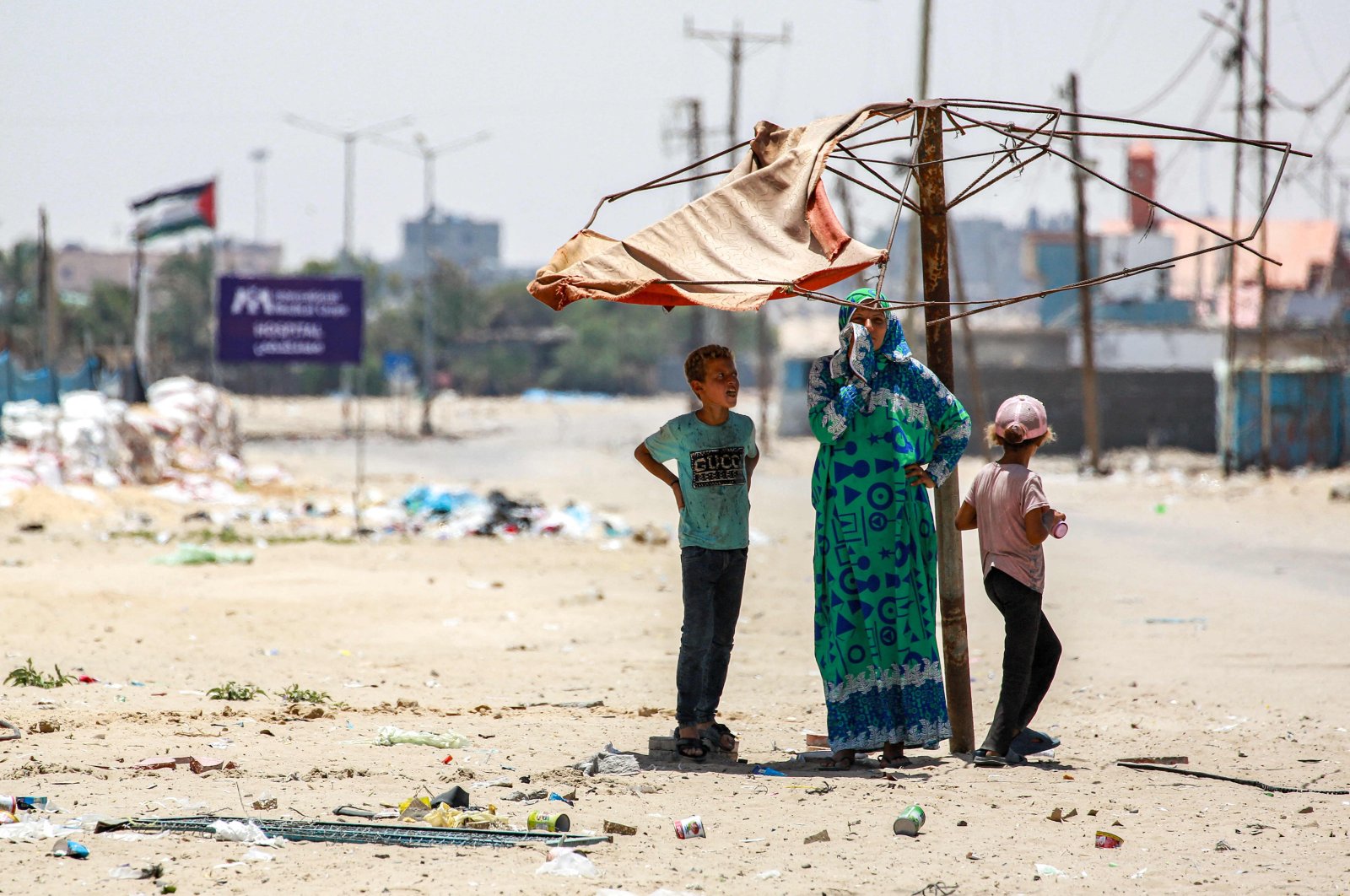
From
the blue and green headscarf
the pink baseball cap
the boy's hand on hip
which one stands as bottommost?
the boy's hand on hip

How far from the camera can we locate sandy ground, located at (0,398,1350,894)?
411cm

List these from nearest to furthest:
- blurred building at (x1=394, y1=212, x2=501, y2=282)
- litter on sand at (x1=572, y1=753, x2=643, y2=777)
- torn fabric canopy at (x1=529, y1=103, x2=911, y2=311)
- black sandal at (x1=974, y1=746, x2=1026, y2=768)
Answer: torn fabric canopy at (x1=529, y1=103, x2=911, y2=311)
litter on sand at (x1=572, y1=753, x2=643, y2=777)
black sandal at (x1=974, y1=746, x2=1026, y2=768)
blurred building at (x1=394, y1=212, x2=501, y2=282)

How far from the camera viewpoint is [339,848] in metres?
4.16

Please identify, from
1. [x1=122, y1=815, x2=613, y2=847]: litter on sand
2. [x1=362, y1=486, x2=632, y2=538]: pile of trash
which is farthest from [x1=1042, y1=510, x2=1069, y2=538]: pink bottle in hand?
[x1=362, y1=486, x2=632, y2=538]: pile of trash

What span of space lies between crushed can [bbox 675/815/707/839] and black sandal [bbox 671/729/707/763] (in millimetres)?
1035

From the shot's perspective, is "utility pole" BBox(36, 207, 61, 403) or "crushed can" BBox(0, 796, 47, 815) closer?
"crushed can" BBox(0, 796, 47, 815)

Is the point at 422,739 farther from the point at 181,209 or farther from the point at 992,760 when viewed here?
the point at 181,209

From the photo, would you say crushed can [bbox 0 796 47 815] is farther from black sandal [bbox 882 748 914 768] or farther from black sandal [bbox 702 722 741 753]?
black sandal [bbox 882 748 914 768]

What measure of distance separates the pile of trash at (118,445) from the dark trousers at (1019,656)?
13.7 m

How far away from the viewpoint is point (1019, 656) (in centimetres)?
537

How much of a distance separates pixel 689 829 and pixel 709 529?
134cm

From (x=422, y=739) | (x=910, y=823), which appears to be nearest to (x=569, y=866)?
(x=910, y=823)

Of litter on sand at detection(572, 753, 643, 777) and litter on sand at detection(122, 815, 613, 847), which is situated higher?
litter on sand at detection(122, 815, 613, 847)

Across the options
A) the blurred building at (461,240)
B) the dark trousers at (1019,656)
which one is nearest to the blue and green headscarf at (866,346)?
the dark trousers at (1019,656)
